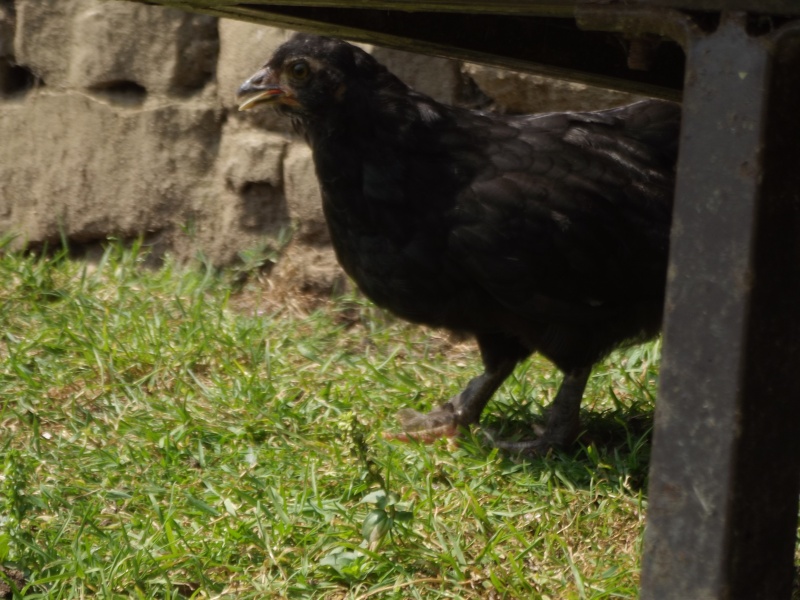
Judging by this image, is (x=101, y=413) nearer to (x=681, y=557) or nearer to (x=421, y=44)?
(x=421, y=44)

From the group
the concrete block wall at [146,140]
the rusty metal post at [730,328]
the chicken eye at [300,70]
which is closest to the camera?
the rusty metal post at [730,328]

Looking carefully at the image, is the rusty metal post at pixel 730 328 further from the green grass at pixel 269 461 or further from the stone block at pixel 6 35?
the stone block at pixel 6 35

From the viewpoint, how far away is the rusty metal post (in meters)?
1.78

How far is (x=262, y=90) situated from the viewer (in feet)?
12.6

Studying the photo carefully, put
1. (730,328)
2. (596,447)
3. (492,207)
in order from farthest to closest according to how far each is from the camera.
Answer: (596,447) → (492,207) → (730,328)

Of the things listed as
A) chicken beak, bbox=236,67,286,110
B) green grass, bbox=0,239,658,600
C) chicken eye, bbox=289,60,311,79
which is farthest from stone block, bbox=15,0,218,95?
chicken eye, bbox=289,60,311,79

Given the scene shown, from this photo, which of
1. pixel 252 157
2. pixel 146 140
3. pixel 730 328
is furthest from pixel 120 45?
pixel 730 328

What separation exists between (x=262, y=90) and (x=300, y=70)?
17 centimetres

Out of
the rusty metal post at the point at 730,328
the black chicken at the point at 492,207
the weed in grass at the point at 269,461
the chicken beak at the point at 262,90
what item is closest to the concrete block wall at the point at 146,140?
the weed in grass at the point at 269,461

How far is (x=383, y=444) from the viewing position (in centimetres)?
369

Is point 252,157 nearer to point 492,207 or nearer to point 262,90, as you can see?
point 262,90

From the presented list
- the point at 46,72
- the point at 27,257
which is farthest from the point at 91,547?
the point at 46,72

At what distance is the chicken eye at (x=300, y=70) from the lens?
3748 mm

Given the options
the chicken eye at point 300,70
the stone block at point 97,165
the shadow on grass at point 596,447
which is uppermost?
the chicken eye at point 300,70
